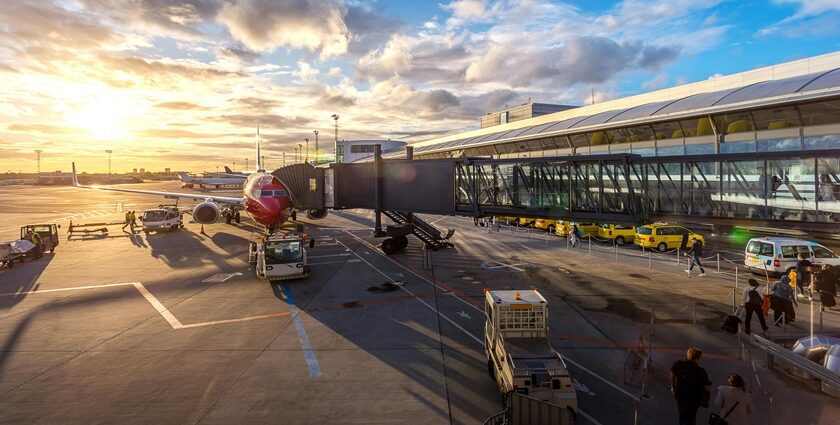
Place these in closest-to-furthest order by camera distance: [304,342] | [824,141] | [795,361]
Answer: [795,361] < [304,342] < [824,141]

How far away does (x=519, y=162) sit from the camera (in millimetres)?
23719

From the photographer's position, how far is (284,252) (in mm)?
23734

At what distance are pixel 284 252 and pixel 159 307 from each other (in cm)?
678

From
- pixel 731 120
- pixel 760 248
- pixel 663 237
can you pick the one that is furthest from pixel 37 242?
pixel 731 120

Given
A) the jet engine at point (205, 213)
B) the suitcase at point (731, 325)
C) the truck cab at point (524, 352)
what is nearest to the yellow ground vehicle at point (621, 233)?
the suitcase at point (731, 325)

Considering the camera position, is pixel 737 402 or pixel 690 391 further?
pixel 690 391

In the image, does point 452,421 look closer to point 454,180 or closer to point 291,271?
point 291,271

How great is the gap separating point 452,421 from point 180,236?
133 ft

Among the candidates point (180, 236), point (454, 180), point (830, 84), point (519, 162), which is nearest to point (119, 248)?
point (180, 236)

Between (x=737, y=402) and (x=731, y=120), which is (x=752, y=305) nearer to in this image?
(x=737, y=402)

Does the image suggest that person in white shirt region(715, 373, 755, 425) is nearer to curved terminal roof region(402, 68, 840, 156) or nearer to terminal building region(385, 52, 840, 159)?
terminal building region(385, 52, 840, 159)

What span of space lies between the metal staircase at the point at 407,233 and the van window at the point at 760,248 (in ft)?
67.3

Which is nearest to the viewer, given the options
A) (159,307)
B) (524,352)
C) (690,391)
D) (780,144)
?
(690,391)

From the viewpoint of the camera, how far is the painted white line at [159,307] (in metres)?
17.0
